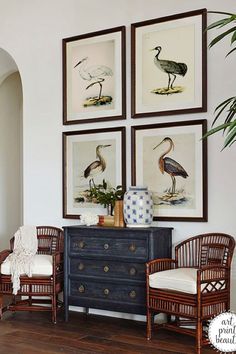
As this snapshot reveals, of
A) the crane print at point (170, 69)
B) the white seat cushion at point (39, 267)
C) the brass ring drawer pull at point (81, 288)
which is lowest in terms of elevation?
the brass ring drawer pull at point (81, 288)

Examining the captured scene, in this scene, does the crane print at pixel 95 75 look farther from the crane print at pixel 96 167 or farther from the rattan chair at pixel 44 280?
the rattan chair at pixel 44 280

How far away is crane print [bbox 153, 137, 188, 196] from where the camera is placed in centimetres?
450

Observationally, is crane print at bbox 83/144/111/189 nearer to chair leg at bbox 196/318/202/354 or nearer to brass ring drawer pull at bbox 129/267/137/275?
brass ring drawer pull at bbox 129/267/137/275

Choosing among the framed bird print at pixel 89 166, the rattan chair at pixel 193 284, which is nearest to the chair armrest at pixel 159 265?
the rattan chair at pixel 193 284

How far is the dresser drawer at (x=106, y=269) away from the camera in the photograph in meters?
4.22

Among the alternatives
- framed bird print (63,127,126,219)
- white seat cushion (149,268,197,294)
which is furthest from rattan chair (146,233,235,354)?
framed bird print (63,127,126,219)

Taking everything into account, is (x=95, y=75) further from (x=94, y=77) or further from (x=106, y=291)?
(x=106, y=291)

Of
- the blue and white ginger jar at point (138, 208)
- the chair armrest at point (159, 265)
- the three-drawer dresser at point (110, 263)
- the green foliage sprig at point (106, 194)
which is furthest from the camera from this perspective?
the green foliage sprig at point (106, 194)

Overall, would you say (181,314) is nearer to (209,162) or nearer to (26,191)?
(209,162)

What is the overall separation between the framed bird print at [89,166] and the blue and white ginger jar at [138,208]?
1.30 feet

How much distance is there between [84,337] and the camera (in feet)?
13.4

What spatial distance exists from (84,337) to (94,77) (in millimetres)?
2429

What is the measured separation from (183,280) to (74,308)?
1.72 metres

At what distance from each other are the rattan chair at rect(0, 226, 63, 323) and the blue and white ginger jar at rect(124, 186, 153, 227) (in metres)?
0.76
